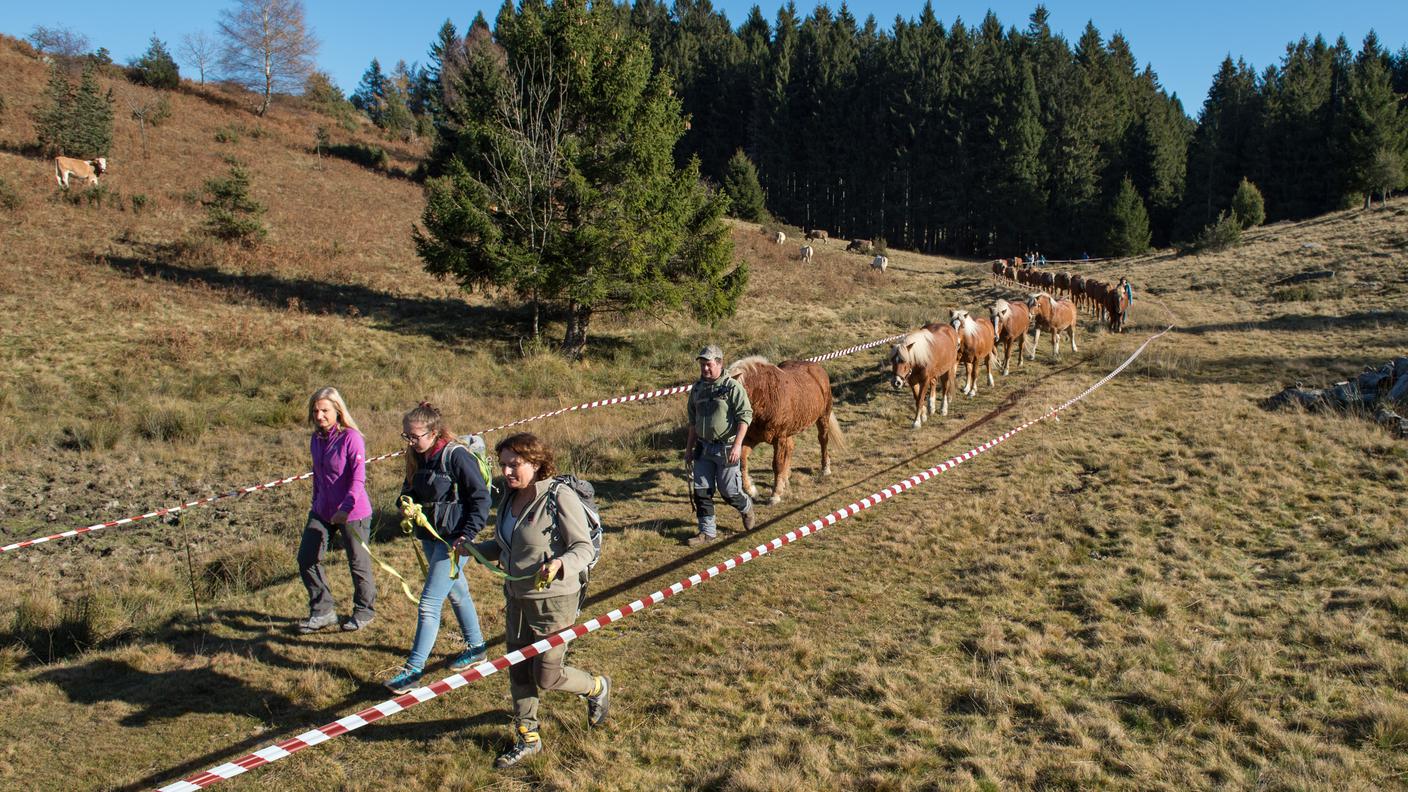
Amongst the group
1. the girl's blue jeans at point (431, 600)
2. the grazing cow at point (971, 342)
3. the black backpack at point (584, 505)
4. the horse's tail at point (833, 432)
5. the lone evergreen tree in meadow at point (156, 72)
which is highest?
the lone evergreen tree in meadow at point (156, 72)

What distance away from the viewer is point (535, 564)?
4.07 metres

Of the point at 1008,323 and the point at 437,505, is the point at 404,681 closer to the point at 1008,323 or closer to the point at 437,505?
the point at 437,505

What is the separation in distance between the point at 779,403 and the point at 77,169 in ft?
103

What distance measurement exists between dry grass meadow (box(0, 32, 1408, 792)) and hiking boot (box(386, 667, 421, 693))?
0.15m

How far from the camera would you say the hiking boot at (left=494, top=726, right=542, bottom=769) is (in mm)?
A: 4194

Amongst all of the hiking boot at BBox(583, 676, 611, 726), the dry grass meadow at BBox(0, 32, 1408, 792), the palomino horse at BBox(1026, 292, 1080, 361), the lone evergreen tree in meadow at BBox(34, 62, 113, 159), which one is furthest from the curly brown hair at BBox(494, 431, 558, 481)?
the lone evergreen tree in meadow at BBox(34, 62, 113, 159)

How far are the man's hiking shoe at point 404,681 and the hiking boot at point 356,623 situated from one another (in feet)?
3.62

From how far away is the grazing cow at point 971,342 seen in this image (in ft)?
45.8

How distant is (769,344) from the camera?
21.1 m

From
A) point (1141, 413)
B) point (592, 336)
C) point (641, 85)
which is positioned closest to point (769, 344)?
point (592, 336)

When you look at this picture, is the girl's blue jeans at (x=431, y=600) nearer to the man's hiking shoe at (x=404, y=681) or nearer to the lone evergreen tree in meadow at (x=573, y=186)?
the man's hiking shoe at (x=404, y=681)

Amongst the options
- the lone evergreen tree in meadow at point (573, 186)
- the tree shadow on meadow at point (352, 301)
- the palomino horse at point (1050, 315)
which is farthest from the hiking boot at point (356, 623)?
the palomino horse at point (1050, 315)

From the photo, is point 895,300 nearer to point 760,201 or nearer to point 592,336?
point 592,336

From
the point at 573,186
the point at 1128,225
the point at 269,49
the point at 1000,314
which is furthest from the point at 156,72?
the point at 1128,225
